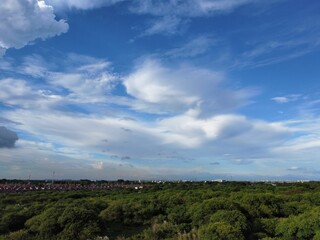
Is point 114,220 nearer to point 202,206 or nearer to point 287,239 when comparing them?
point 202,206

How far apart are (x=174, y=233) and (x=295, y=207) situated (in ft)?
36.4

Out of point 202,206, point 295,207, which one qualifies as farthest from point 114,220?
point 295,207

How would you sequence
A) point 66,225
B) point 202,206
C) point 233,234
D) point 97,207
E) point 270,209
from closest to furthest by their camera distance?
point 233,234
point 66,225
point 202,206
point 270,209
point 97,207

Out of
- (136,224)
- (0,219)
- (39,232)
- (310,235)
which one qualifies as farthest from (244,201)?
(0,219)

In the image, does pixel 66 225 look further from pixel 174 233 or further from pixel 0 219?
pixel 0 219

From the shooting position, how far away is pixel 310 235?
49.4 feet

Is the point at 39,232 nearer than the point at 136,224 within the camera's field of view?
Yes

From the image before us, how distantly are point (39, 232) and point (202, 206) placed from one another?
915 cm

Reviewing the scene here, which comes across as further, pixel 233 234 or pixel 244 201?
pixel 244 201

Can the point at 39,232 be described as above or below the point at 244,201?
below

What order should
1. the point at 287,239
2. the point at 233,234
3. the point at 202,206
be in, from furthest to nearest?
the point at 202,206
the point at 287,239
the point at 233,234

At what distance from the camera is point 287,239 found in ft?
48.3

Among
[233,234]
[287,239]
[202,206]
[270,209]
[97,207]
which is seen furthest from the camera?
[97,207]

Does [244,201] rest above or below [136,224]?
above
